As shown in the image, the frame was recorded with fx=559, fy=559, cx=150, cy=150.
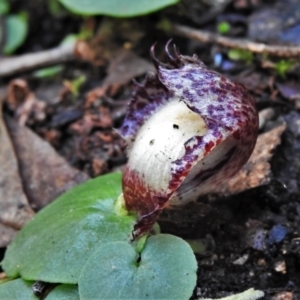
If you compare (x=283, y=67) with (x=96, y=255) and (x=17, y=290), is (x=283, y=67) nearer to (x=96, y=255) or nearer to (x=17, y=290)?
(x=96, y=255)

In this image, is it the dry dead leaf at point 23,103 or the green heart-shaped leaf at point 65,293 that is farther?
the dry dead leaf at point 23,103

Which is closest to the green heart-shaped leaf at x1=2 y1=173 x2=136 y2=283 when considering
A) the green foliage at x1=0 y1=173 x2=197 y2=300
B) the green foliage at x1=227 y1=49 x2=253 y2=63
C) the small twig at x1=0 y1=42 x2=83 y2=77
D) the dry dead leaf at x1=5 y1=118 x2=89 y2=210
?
the green foliage at x1=0 y1=173 x2=197 y2=300

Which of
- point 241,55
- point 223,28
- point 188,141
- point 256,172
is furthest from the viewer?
point 223,28

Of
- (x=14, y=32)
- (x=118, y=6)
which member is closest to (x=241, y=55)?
(x=118, y=6)

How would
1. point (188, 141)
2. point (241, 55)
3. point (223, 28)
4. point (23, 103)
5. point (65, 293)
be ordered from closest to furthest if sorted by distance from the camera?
point (188, 141)
point (65, 293)
point (241, 55)
point (223, 28)
point (23, 103)

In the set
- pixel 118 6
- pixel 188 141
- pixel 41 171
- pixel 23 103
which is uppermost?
pixel 188 141

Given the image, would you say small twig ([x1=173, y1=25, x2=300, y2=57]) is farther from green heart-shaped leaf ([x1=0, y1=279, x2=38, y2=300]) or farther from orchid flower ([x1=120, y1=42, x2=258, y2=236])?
green heart-shaped leaf ([x1=0, y1=279, x2=38, y2=300])

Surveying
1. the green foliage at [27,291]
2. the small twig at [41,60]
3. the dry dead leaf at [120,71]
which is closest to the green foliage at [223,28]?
the dry dead leaf at [120,71]

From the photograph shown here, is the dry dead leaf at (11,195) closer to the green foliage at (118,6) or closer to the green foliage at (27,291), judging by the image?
the green foliage at (27,291)
